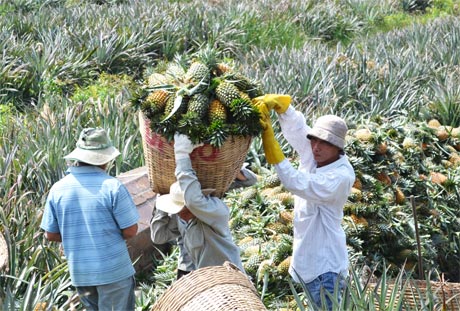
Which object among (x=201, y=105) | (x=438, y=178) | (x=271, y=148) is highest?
(x=201, y=105)

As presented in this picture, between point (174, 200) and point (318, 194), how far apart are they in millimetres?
841

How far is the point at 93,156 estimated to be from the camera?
17.2 feet

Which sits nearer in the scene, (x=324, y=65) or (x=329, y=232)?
(x=329, y=232)

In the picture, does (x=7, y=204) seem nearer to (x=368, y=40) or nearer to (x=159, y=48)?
(x=159, y=48)

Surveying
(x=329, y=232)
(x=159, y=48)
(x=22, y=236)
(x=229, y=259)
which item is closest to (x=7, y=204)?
(x=22, y=236)

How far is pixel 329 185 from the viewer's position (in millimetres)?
5211

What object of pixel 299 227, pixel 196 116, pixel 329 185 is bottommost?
pixel 299 227

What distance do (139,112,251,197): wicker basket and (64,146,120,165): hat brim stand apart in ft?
0.76

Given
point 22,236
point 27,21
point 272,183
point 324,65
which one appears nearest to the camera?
point 22,236

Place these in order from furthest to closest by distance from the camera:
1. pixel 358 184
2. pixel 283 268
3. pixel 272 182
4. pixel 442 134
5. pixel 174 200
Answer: pixel 442 134 < pixel 358 184 < pixel 272 182 < pixel 283 268 < pixel 174 200

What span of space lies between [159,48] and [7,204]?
29.5 ft

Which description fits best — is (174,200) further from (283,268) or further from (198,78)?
(283,268)

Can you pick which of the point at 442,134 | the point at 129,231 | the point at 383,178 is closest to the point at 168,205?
the point at 129,231

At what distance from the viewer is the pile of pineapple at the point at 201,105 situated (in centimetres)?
489
